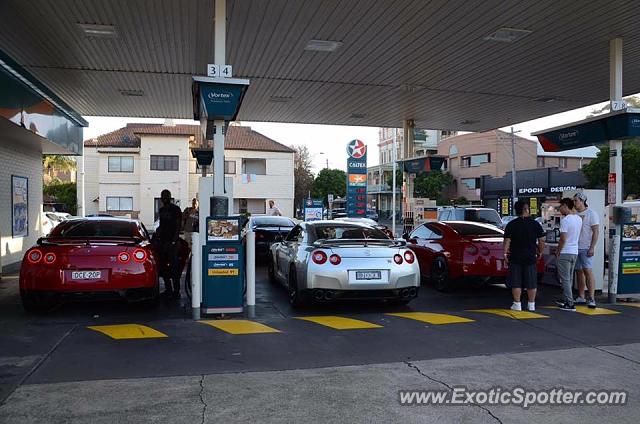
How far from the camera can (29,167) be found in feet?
52.4

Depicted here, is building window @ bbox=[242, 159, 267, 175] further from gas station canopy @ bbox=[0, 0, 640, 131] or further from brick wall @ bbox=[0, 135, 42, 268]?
brick wall @ bbox=[0, 135, 42, 268]

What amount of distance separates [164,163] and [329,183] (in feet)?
109

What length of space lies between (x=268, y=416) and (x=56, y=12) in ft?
27.8

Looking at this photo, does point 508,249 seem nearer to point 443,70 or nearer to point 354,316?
point 354,316

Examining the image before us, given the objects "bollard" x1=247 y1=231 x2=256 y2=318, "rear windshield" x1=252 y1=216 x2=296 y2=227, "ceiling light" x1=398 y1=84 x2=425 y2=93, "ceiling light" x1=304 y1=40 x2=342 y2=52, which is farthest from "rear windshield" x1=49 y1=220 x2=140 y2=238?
"ceiling light" x1=398 y1=84 x2=425 y2=93

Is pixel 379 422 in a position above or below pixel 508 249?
below

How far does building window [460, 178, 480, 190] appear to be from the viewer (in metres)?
58.1

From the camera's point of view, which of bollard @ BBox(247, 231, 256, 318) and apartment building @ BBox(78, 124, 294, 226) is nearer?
bollard @ BBox(247, 231, 256, 318)

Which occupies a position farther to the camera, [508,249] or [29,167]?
[29,167]

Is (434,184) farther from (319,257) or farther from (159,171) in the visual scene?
(319,257)

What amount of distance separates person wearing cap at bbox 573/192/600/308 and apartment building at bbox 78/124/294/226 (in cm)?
3434

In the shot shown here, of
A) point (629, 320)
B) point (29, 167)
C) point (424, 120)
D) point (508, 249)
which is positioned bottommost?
point (629, 320)

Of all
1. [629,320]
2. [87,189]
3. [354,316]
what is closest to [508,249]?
[629,320]

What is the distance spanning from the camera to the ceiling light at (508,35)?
34.3 feet
